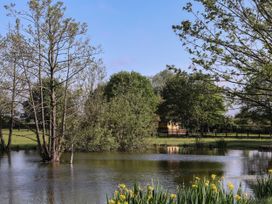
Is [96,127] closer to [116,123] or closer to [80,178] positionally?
[116,123]

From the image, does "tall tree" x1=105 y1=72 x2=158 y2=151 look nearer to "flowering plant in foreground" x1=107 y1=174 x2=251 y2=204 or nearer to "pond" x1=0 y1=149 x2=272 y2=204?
"pond" x1=0 y1=149 x2=272 y2=204

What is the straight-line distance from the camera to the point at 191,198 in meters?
7.79

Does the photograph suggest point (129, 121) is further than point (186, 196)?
Yes

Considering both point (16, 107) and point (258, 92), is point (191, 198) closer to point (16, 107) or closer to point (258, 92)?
point (258, 92)

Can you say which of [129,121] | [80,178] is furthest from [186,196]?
→ [129,121]

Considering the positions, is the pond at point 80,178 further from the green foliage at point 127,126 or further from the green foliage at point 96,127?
the green foliage at point 127,126

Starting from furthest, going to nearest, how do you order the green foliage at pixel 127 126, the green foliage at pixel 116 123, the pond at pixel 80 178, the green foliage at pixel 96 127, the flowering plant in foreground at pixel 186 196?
1. the green foliage at pixel 127 126
2. the green foliage at pixel 116 123
3. the green foliage at pixel 96 127
4. the pond at pixel 80 178
5. the flowering plant in foreground at pixel 186 196

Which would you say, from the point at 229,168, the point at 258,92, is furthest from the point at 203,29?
the point at 229,168

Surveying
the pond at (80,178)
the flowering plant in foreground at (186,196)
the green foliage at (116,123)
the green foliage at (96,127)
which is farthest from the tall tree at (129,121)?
the flowering plant in foreground at (186,196)

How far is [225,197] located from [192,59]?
4816 mm

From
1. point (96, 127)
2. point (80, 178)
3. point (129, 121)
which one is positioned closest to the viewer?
point (80, 178)

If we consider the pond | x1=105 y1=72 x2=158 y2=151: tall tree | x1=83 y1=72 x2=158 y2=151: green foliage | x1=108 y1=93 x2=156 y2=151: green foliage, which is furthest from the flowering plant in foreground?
x1=108 y1=93 x2=156 y2=151: green foliage

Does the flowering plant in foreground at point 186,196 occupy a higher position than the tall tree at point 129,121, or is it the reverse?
the tall tree at point 129,121

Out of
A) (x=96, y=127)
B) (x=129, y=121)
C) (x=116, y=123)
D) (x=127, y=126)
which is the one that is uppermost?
(x=129, y=121)
